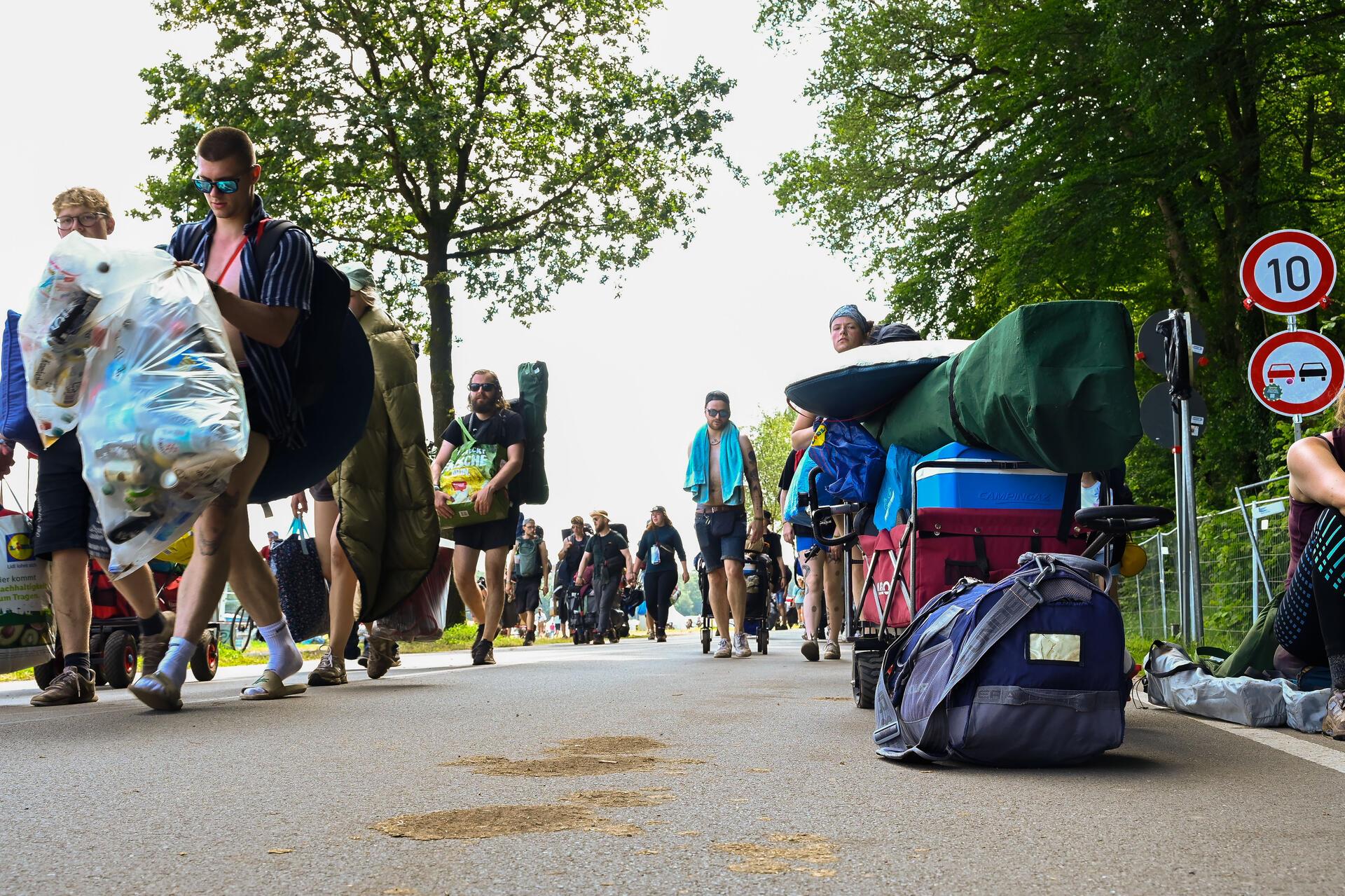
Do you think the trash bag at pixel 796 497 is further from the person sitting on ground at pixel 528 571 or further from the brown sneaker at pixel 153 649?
the person sitting on ground at pixel 528 571

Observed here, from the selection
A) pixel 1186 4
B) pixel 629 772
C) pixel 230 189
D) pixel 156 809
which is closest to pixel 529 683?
pixel 230 189

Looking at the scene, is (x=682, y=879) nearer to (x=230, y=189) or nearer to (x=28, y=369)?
(x=28, y=369)

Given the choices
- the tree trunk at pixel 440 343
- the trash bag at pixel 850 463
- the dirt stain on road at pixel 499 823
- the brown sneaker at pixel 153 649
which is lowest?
the dirt stain on road at pixel 499 823

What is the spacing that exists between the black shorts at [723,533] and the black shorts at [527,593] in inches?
497

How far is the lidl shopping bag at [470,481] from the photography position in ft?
35.7

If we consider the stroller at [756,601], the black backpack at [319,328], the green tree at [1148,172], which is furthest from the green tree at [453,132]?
the black backpack at [319,328]

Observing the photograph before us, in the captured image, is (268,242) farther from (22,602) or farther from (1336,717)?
(1336,717)

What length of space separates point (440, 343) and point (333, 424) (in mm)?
20364

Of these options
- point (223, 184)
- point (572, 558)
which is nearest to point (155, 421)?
point (223, 184)

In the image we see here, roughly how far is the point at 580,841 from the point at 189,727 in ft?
9.74

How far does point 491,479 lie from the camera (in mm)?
10953

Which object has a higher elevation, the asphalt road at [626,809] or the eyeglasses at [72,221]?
the eyeglasses at [72,221]

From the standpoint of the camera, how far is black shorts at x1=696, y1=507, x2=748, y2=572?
13.0 m

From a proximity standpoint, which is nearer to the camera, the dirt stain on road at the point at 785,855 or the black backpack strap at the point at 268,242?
the dirt stain on road at the point at 785,855
